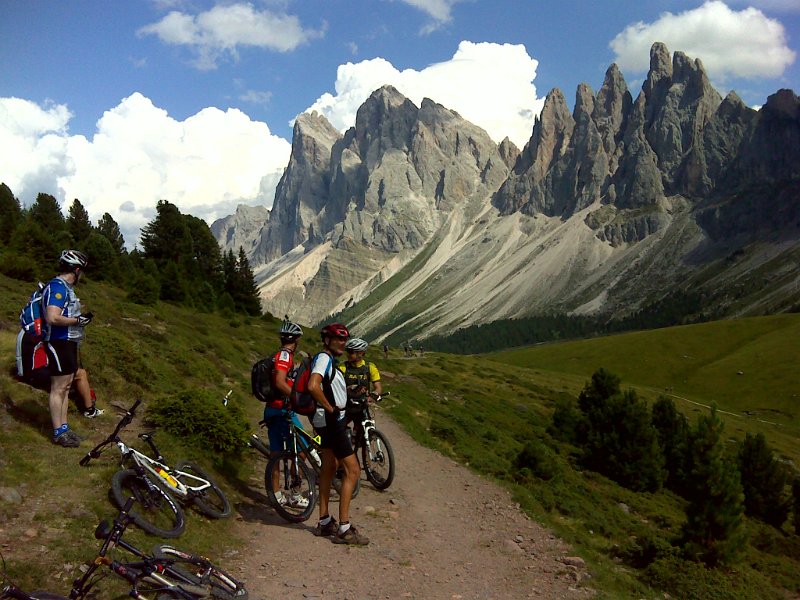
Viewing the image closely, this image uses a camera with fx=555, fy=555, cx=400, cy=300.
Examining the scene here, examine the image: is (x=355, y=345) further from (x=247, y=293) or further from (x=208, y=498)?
(x=247, y=293)

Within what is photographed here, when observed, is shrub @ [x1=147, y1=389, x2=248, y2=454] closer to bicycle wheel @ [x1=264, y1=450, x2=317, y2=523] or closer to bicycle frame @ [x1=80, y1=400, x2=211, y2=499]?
bicycle wheel @ [x1=264, y1=450, x2=317, y2=523]

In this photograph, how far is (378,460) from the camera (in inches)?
606

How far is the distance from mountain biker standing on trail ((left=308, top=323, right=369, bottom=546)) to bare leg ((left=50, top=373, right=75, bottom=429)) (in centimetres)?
494

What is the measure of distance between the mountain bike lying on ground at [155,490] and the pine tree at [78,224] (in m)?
57.3

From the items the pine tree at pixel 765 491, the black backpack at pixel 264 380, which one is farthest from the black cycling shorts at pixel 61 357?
the pine tree at pixel 765 491

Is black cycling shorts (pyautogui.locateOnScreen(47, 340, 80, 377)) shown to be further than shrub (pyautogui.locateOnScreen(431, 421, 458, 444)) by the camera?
No

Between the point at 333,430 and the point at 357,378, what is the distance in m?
2.26

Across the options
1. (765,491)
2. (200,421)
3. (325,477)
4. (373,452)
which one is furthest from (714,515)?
(765,491)

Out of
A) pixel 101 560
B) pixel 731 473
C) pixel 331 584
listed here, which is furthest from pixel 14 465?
pixel 731 473

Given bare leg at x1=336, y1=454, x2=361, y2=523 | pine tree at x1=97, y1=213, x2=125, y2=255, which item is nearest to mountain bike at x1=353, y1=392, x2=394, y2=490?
bare leg at x1=336, y1=454, x2=361, y2=523

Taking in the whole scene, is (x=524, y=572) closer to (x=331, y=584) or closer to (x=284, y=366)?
(x=331, y=584)

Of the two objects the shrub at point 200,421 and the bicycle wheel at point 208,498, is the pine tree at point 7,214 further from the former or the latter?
the bicycle wheel at point 208,498

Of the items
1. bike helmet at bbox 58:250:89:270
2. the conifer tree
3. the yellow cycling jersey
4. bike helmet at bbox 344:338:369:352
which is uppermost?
bike helmet at bbox 58:250:89:270

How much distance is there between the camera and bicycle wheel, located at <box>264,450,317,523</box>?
1211 centimetres
